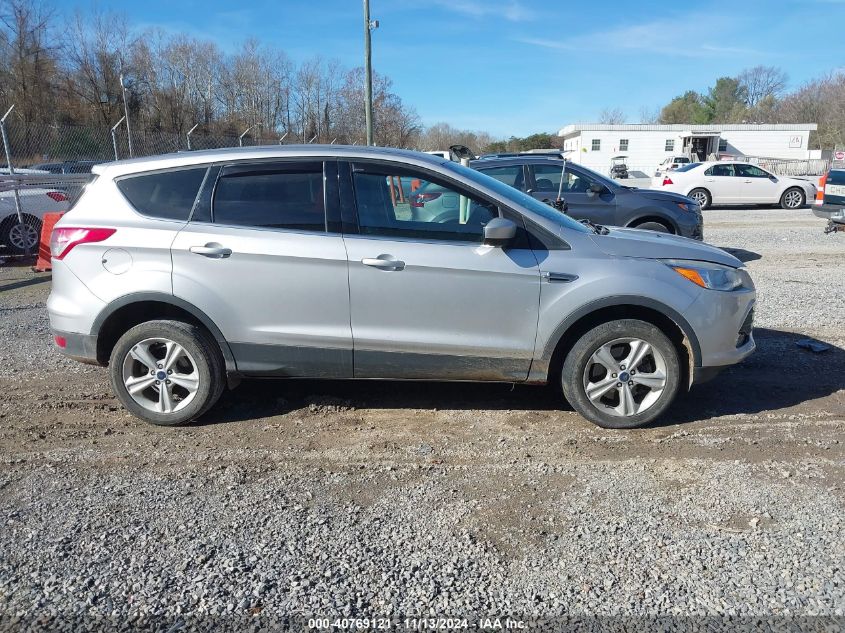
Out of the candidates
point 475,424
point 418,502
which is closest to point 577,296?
point 475,424

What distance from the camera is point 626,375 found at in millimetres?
4301

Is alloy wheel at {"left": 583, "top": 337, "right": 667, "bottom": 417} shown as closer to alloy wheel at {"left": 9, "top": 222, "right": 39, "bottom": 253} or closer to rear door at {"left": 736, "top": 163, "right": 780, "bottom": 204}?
alloy wheel at {"left": 9, "top": 222, "right": 39, "bottom": 253}

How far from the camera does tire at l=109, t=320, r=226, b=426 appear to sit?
4.36 metres

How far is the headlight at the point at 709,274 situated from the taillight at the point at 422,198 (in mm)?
1601

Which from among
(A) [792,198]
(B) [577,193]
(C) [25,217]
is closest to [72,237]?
(B) [577,193]

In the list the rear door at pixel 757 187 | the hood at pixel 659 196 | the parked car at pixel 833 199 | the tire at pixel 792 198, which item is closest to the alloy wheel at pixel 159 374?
the hood at pixel 659 196

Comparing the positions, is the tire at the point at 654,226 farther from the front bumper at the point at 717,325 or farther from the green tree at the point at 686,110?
the green tree at the point at 686,110

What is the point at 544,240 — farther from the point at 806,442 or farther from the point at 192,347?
the point at 192,347

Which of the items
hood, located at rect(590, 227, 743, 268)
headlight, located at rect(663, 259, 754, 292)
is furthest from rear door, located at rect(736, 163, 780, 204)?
headlight, located at rect(663, 259, 754, 292)

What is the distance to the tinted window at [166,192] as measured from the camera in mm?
4371

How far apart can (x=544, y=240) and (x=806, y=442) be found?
7.04 feet

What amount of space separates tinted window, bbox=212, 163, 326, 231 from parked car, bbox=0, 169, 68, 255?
9.29m

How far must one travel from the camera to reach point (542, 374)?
437 centimetres

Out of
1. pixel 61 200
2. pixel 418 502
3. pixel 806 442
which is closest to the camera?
pixel 418 502
